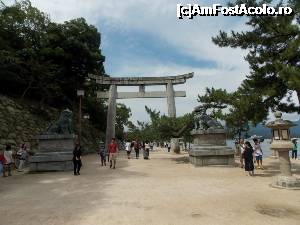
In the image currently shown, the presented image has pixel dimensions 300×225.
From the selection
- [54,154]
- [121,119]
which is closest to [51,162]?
[54,154]

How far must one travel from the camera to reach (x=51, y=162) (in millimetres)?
15039

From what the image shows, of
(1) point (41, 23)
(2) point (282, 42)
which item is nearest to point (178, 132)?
(2) point (282, 42)

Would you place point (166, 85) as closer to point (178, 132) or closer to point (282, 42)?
point (178, 132)

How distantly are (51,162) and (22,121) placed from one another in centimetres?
919

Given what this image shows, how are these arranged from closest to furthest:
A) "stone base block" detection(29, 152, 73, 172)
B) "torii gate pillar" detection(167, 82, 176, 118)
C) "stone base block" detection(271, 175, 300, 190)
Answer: "stone base block" detection(271, 175, 300, 190)
"stone base block" detection(29, 152, 73, 172)
"torii gate pillar" detection(167, 82, 176, 118)

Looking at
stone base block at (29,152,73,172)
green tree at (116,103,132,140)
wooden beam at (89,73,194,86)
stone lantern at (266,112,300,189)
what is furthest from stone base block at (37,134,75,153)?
green tree at (116,103,132,140)

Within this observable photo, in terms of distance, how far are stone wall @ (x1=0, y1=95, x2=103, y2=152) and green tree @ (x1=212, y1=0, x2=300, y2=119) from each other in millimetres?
14234

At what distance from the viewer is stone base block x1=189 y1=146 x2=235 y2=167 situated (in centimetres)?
1617

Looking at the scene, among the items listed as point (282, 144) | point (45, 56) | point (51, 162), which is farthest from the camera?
point (45, 56)

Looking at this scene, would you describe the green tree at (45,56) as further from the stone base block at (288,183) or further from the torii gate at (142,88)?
the stone base block at (288,183)

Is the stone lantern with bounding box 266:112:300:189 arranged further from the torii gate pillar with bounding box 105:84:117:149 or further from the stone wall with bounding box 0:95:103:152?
the torii gate pillar with bounding box 105:84:117:149

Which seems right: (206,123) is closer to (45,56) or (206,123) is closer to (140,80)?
(140,80)

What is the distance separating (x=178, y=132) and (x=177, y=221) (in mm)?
14554

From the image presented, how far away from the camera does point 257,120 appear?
47.9 ft
